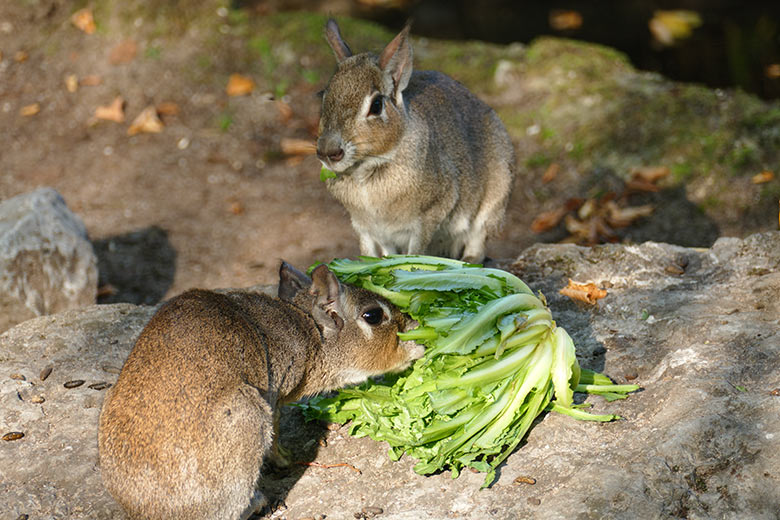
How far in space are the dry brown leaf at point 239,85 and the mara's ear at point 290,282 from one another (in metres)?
5.68

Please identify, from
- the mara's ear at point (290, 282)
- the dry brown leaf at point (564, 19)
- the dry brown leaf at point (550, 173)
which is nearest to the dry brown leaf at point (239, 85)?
the dry brown leaf at point (550, 173)

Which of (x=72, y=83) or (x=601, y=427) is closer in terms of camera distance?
(x=601, y=427)

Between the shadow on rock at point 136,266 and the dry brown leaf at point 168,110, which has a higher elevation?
the dry brown leaf at point 168,110

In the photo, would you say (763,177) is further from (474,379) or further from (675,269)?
(474,379)

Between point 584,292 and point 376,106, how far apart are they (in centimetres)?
163

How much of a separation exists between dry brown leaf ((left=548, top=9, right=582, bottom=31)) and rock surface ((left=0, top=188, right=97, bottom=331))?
777 cm

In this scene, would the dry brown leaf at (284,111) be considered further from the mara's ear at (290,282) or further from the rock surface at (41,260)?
the mara's ear at (290,282)

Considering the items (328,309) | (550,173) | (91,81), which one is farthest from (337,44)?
(91,81)

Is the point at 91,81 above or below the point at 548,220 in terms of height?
above

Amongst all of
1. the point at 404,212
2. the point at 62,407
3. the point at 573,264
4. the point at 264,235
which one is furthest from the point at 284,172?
the point at 62,407

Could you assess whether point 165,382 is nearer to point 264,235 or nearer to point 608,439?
point 608,439

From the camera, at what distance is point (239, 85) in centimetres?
1000

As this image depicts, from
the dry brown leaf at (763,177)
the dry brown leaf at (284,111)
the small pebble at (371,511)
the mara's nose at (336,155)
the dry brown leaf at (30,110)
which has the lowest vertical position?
the dry brown leaf at (763,177)

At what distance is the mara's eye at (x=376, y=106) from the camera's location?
17.2 feet
